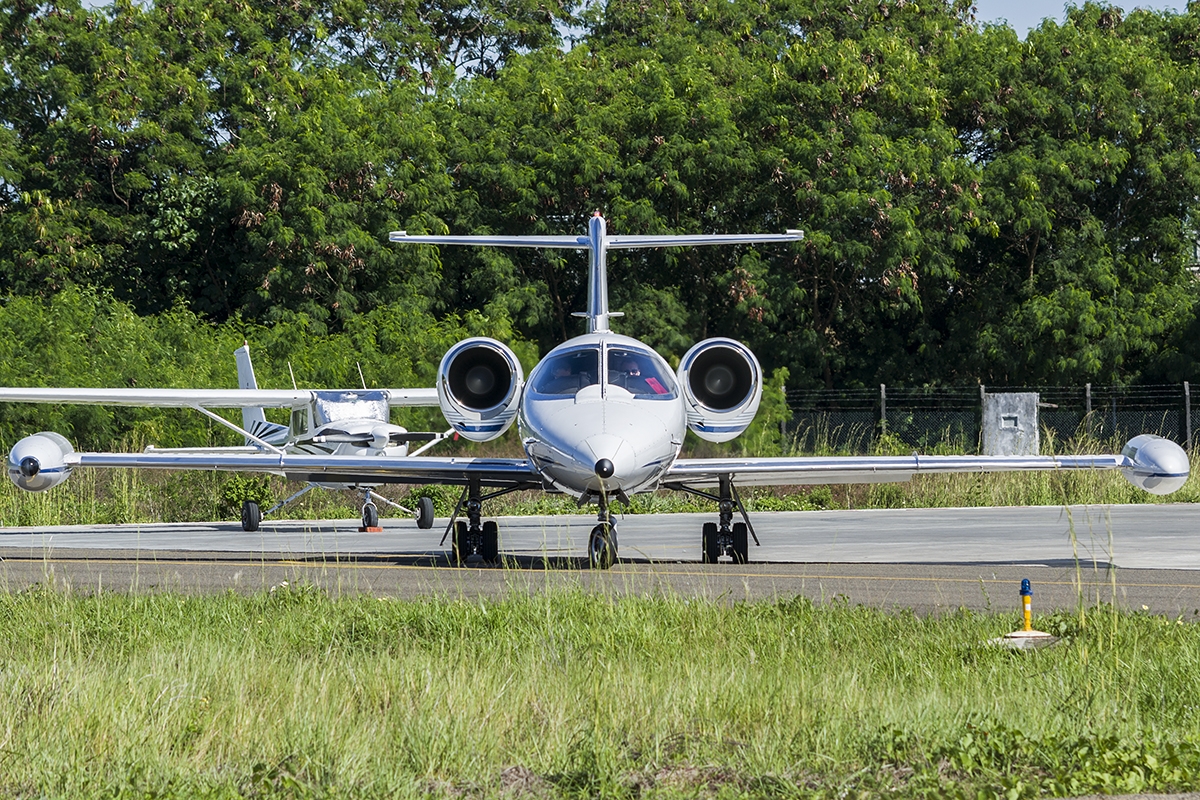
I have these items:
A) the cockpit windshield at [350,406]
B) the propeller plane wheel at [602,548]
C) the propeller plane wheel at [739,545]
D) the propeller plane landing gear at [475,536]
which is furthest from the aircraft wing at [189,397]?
the propeller plane wheel at [602,548]

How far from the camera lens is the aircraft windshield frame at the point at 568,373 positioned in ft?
49.6

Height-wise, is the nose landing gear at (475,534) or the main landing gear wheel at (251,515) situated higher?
the nose landing gear at (475,534)

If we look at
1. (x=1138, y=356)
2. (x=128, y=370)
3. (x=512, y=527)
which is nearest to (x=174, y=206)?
(x=128, y=370)

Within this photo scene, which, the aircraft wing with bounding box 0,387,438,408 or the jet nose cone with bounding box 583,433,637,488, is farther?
the aircraft wing with bounding box 0,387,438,408

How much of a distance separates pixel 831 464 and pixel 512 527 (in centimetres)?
851

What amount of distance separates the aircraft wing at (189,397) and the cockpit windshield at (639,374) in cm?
793

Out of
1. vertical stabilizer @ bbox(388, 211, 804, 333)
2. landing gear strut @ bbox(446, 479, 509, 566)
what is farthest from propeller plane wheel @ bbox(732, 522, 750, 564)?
vertical stabilizer @ bbox(388, 211, 804, 333)

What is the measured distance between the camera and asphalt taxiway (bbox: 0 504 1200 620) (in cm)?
1212

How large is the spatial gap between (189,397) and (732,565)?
12079 mm

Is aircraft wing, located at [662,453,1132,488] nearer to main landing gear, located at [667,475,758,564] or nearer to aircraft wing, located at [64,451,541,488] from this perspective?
main landing gear, located at [667,475,758,564]

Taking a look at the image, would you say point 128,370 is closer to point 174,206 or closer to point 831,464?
point 174,206

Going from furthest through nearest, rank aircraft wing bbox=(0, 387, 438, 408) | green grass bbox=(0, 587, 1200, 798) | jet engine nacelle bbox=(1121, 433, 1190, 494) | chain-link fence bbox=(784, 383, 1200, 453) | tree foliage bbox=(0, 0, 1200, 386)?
tree foliage bbox=(0, 0, 1200, 386), chain-link fence bbox=(784, 383, 1200, 453), aircraft wing bbox=(0, 387, 438, 408), jet engine nacelle bbox=(1121, 433, 1190, 494), green grass bbox=(0, 587, 1200, 798)

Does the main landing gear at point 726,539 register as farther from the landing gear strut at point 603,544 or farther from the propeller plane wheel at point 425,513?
the propeller plane wheel at point 425,513

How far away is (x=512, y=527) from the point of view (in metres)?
23.3
